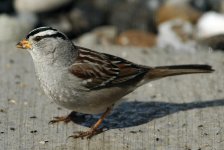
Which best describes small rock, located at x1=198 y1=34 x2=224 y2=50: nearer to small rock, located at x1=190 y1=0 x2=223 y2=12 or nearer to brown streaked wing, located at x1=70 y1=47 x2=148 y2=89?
small rock, located at x1=190 y1=0 x2=223 y2=12

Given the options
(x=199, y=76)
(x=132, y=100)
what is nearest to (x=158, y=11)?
(x=199, y=76)

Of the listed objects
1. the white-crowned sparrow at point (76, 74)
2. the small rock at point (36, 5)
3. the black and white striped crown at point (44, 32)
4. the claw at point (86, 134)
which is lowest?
the claw at point (86, 134)

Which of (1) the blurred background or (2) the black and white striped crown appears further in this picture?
(1) the blurred background

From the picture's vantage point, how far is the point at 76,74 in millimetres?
5719

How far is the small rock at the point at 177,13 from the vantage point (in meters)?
10.6

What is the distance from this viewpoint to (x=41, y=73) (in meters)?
5.68

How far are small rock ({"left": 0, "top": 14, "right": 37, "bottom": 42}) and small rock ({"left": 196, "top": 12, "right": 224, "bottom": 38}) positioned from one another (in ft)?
9.25

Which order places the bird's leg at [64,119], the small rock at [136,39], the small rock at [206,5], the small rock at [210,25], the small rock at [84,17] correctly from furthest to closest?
the small rock at [206,5] → the small rock at [84,17] → the small rock at [210,25] → the small rock at [136,39] → the bird's leg at [64,119]

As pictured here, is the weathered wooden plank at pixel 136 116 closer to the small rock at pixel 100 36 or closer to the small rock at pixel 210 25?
the small rock at pixel 100 36

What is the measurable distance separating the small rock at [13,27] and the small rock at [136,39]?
4.90 feet

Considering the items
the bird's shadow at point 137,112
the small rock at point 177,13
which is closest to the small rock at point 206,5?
the small rock at point 177,13

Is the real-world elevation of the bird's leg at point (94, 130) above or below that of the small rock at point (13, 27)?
below

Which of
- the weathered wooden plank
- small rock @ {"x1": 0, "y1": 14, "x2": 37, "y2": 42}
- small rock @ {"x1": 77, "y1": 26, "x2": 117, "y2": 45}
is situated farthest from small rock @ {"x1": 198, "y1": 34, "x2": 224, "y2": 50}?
small rock @ {"x1": 0, "y1": 14, "x2": 37, "y2": 42}

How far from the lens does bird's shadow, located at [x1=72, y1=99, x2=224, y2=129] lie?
244 inches
